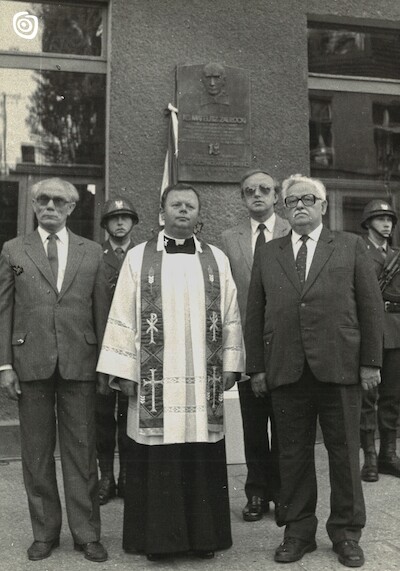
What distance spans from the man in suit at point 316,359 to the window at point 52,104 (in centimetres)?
305

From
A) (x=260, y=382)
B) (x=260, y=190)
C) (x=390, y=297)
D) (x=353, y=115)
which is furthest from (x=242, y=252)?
(x=353, y=115)

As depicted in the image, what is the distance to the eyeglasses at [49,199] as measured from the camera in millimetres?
4031

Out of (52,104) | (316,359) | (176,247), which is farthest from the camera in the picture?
(52,104)

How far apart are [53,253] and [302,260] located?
143 centimetres

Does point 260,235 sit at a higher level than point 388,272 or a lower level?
higher

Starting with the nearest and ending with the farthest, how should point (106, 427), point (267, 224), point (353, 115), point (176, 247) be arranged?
1. point (176, 247)
2. point (267, 224)
3. point (106, 427)
4. point (353, 115)

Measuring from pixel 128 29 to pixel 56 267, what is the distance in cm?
330

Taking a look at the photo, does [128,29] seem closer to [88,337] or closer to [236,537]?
[88,337]

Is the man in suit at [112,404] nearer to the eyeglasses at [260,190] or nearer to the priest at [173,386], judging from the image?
the eyeglasses at [260,190]

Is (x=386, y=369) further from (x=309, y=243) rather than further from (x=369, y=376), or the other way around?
(x=309, y=243)

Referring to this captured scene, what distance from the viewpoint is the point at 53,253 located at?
407 cm

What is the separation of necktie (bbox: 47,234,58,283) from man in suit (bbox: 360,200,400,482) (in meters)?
2.82

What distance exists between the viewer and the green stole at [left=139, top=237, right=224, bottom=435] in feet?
12.8

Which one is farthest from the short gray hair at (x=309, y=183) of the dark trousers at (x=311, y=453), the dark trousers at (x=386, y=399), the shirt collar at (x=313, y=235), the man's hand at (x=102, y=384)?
the dark trousers at (x=386, y=399)
